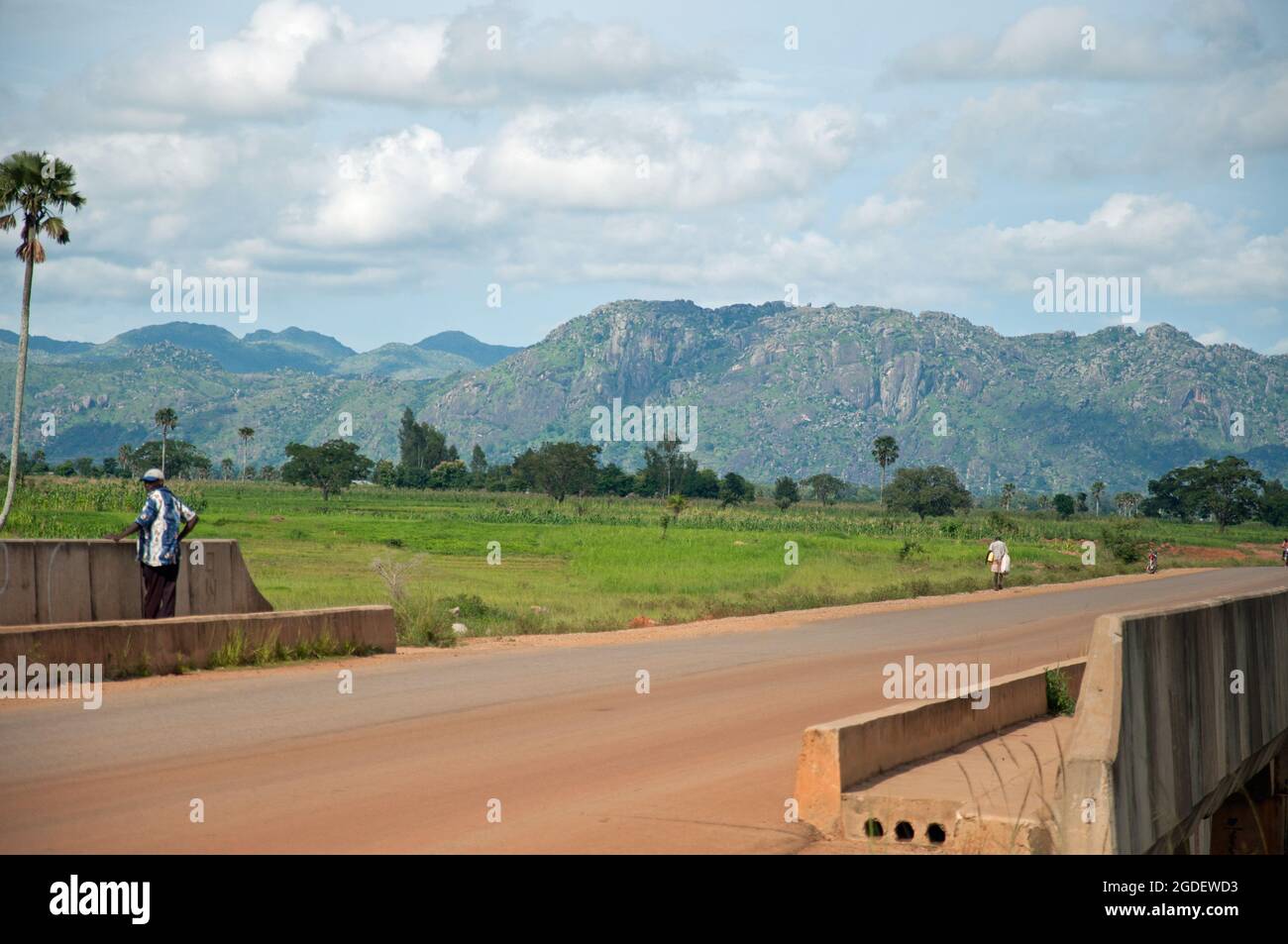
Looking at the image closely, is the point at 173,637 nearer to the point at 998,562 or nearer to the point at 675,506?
the point at 998,562

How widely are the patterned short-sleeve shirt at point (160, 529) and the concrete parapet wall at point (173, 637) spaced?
719 mm

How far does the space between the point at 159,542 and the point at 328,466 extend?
371 feet

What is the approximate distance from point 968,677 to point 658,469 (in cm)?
15827

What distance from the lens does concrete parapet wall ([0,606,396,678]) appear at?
14680mm

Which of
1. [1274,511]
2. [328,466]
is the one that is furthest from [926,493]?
[328,466]

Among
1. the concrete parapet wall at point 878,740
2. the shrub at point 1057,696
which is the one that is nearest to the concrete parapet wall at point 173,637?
the concrete parapet wall at point 878,740

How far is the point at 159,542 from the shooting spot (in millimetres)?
16469

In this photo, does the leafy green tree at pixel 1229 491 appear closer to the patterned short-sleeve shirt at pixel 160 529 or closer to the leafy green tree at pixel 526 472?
the leafy green tree at pixel 526 472

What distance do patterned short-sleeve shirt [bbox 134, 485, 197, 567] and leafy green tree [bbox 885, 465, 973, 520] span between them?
437ft

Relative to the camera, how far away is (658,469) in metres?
175

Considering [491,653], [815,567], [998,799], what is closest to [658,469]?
[815,567]
